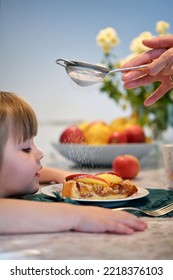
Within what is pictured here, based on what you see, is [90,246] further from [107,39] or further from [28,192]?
[107,39]

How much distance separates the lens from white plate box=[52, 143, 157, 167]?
133 centimetres

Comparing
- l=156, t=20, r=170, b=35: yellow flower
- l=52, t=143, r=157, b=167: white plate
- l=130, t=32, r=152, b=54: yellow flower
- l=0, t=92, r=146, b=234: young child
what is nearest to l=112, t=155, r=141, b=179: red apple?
l=52, t=143, r=157, b=167: white plate

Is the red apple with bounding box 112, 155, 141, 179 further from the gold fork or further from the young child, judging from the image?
the gold fork

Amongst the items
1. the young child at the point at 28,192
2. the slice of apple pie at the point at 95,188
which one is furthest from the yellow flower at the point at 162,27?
the slice of apple pie at the point at 95,188

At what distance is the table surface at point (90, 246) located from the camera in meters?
0.59

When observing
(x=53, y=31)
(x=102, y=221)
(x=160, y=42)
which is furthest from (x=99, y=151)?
(x=102, y=221)

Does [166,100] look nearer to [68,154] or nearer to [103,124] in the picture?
[103,124]

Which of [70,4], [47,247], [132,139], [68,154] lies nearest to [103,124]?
[132,139]

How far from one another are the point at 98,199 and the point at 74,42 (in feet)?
3.07

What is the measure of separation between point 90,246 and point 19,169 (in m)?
0.25

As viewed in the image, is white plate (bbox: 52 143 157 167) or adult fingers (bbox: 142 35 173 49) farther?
white plate (bbox: 52 143 157 167)

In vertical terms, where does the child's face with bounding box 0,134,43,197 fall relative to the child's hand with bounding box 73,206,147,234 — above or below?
above

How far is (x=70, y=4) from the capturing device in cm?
175

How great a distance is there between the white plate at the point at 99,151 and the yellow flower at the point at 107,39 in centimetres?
40
